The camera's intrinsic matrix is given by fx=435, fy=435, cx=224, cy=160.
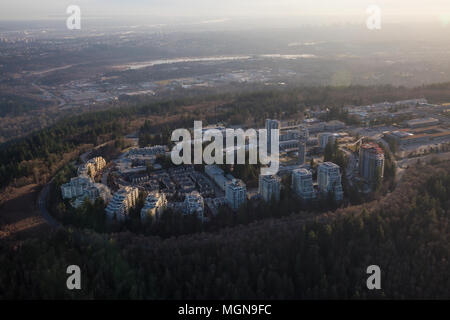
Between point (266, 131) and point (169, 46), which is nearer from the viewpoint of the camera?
point (266, 131)

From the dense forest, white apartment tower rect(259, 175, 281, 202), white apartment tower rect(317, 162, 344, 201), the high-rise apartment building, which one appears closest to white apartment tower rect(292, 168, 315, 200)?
white apartment tower rect(317, 162, 344, 201)

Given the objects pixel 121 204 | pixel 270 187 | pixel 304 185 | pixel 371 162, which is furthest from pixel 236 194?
pixel 371 162

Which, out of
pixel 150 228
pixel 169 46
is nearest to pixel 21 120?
pixel 150 228

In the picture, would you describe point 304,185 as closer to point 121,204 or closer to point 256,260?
point 256,260

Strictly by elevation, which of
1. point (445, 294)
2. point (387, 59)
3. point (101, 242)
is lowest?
point (445, 294)

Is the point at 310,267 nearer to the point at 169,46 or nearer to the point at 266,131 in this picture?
the point at 266,131

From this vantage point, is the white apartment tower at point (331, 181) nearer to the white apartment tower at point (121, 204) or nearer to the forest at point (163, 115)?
the white apartment tower at point (121, 204)

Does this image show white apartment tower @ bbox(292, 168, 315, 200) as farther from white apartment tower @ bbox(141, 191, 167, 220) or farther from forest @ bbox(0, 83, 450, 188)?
forest @ bbox(0, 83, 450, 188)
